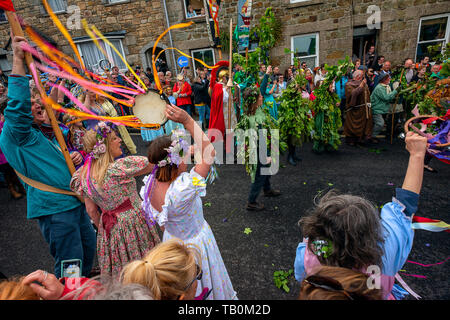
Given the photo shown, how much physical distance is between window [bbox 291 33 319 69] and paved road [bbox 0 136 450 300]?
631cm

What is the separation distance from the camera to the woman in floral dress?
2139mm

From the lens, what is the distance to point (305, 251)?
4.93ft

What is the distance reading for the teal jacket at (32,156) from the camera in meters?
1.86

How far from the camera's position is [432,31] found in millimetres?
9453

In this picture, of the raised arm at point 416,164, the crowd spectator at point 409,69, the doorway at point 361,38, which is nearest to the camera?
the raised arm at point 416,164

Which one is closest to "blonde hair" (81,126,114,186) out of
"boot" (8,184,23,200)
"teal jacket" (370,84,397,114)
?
"boot" (8,184,23,200)

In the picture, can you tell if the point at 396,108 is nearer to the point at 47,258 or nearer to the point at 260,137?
the point at 260,137

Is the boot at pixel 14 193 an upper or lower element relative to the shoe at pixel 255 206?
upper

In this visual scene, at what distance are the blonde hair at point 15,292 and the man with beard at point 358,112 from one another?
6696 mm

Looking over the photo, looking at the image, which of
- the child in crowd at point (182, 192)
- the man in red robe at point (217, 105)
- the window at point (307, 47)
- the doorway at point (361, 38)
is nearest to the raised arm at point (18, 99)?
the child in crowd at point (182, 192)

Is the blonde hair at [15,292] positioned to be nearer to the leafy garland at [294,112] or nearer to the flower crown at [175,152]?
the flower crown at [175,152]

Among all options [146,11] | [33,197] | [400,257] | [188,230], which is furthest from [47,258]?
[146,11]

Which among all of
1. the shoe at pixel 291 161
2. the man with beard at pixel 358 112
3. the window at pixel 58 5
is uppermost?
the window at pixel 58 5

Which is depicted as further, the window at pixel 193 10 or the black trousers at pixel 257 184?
the window at pixel 193 10
